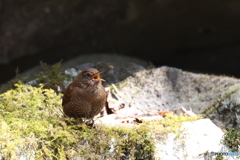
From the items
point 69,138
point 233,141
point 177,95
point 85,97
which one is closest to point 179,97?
point 177,95

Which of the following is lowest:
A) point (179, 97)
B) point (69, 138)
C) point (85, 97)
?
point (69, 138)

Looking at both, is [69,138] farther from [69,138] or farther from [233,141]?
[233,141]

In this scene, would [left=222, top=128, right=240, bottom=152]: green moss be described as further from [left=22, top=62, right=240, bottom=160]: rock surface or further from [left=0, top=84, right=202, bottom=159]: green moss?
[left=0, top=84, right=202, bottom=159]: green moss

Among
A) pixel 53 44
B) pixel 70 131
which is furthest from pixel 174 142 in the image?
pixel 53 44

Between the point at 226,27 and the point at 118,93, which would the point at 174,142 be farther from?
the point at 226,27

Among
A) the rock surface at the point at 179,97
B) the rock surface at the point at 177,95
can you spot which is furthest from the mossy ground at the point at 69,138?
the rock surface at the point at 177,95

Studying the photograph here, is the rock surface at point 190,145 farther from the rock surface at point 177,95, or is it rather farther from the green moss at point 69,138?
the rock surface at point 177,95

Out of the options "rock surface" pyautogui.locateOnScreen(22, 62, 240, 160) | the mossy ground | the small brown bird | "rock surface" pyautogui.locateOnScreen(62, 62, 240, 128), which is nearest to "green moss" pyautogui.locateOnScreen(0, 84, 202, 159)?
the mossy ground

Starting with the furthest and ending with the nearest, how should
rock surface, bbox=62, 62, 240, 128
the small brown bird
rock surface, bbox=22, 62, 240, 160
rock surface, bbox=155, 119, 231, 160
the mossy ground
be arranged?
rock surface, bbox=62, 62, 240, 128, rock surface, bbox=22, 62, 240, 160, the small brown bird, rock surface, bbox=155, 119, 231, 160, the mossy ground
